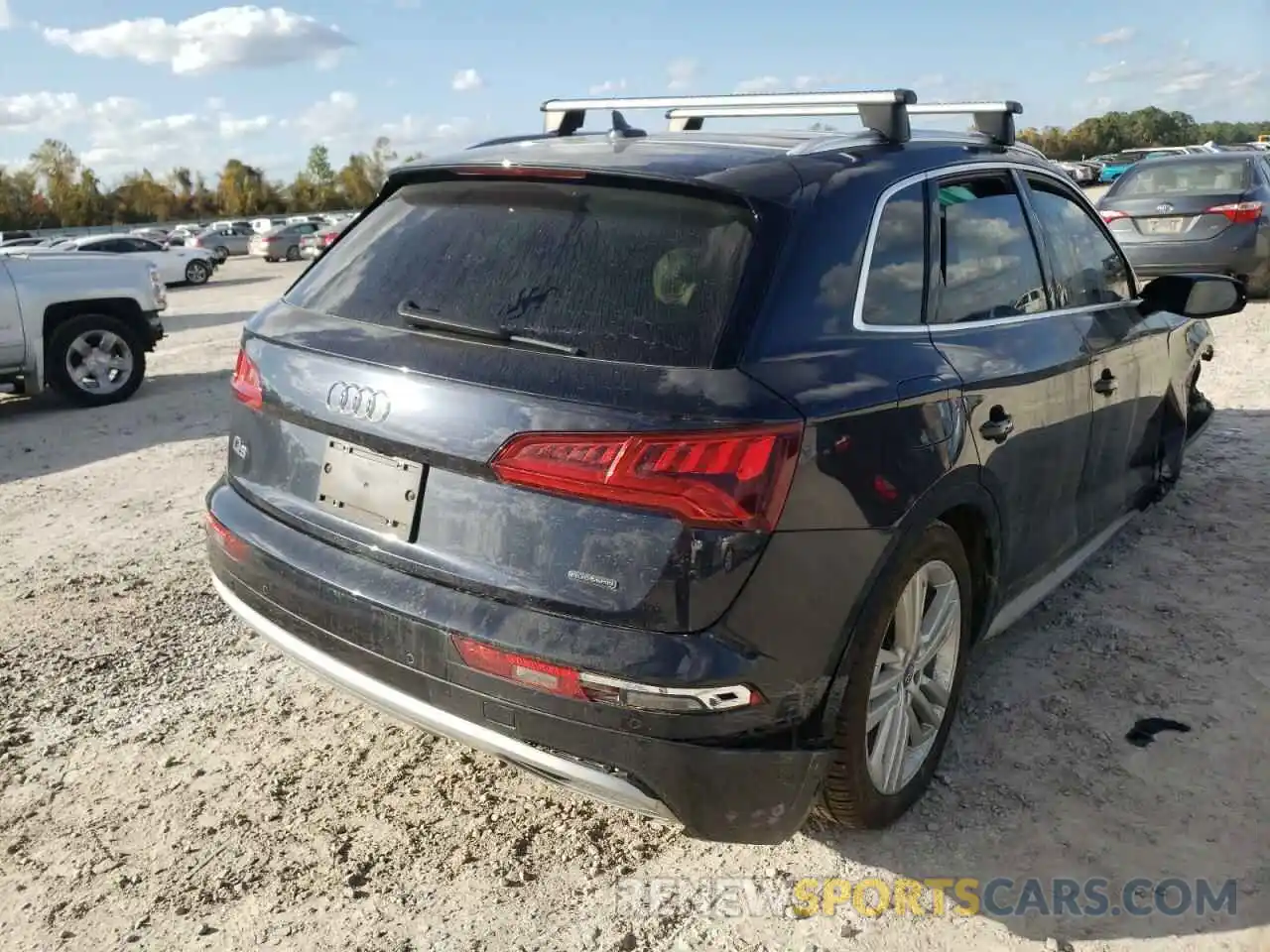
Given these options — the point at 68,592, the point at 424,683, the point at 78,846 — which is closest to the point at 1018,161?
the point at 424,683

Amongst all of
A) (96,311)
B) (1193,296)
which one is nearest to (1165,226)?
(1193,296)

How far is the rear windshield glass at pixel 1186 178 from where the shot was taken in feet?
37.8

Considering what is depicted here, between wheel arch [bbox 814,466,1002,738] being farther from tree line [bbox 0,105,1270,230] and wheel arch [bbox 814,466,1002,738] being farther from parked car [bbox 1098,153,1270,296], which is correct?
tree line [bbox 0,105,1270,230]

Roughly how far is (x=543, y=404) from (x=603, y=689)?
0.62 meters

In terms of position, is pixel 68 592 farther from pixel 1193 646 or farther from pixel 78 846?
pixel 1193 646

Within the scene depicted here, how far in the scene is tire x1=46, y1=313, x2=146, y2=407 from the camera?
8961 mm

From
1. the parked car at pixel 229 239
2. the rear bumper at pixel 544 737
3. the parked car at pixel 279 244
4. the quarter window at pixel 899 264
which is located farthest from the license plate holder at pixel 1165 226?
the parked car at pixel 229 239

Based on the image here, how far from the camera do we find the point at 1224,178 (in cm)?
1161

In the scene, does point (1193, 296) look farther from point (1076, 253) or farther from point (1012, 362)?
point (1012, 362)

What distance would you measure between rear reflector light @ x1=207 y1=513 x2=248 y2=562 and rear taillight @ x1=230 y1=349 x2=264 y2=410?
1.15 feet

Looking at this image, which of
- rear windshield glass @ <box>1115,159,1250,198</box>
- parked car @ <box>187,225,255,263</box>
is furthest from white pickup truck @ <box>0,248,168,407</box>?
parked car @ <box>187,225,255,263</box>

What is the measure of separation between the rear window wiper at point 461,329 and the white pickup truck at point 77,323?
7.34m

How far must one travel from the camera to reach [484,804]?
302cm

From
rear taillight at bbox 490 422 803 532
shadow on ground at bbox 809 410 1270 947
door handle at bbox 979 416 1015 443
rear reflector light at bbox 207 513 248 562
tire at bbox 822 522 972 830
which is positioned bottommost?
shadow on ground at bbox 809 410 1270 947
